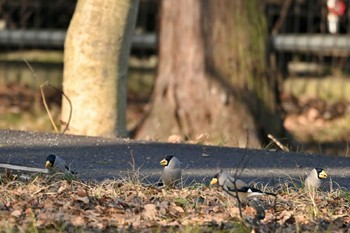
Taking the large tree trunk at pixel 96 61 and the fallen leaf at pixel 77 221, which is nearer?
the fallen leaf at pixel 77 221

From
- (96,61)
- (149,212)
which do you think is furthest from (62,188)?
(96,61)

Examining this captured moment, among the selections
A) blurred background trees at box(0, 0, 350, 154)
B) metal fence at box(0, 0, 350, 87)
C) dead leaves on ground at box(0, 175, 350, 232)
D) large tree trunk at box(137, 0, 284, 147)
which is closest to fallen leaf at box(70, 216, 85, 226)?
dead leaves on ground at box(0, 175, 350, 232)

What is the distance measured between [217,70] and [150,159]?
3579 millimetres

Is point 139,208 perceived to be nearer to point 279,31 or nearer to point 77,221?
point 77,221

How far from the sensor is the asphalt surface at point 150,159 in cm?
760

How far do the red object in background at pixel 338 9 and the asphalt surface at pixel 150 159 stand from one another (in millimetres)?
7389

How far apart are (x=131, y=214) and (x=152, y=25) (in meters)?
11.0

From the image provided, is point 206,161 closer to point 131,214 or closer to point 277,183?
point 277,183

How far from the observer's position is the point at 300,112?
647 inches

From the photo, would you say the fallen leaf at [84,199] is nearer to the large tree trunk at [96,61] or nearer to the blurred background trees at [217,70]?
the blurred background trees at [217,70]

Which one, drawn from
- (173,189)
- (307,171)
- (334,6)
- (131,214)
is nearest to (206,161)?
(307,171)

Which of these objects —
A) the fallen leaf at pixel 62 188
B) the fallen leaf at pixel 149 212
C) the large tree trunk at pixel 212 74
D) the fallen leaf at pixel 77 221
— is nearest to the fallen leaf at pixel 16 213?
the fallen leaf at pixel 77 221

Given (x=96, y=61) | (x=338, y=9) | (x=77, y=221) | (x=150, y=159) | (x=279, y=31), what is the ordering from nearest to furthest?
(x=77, y=221) < (x=150, y=159) < (x=96, y=61) < (x=338, y=9) < (x=279, y=31)

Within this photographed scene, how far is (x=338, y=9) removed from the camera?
1609cm
